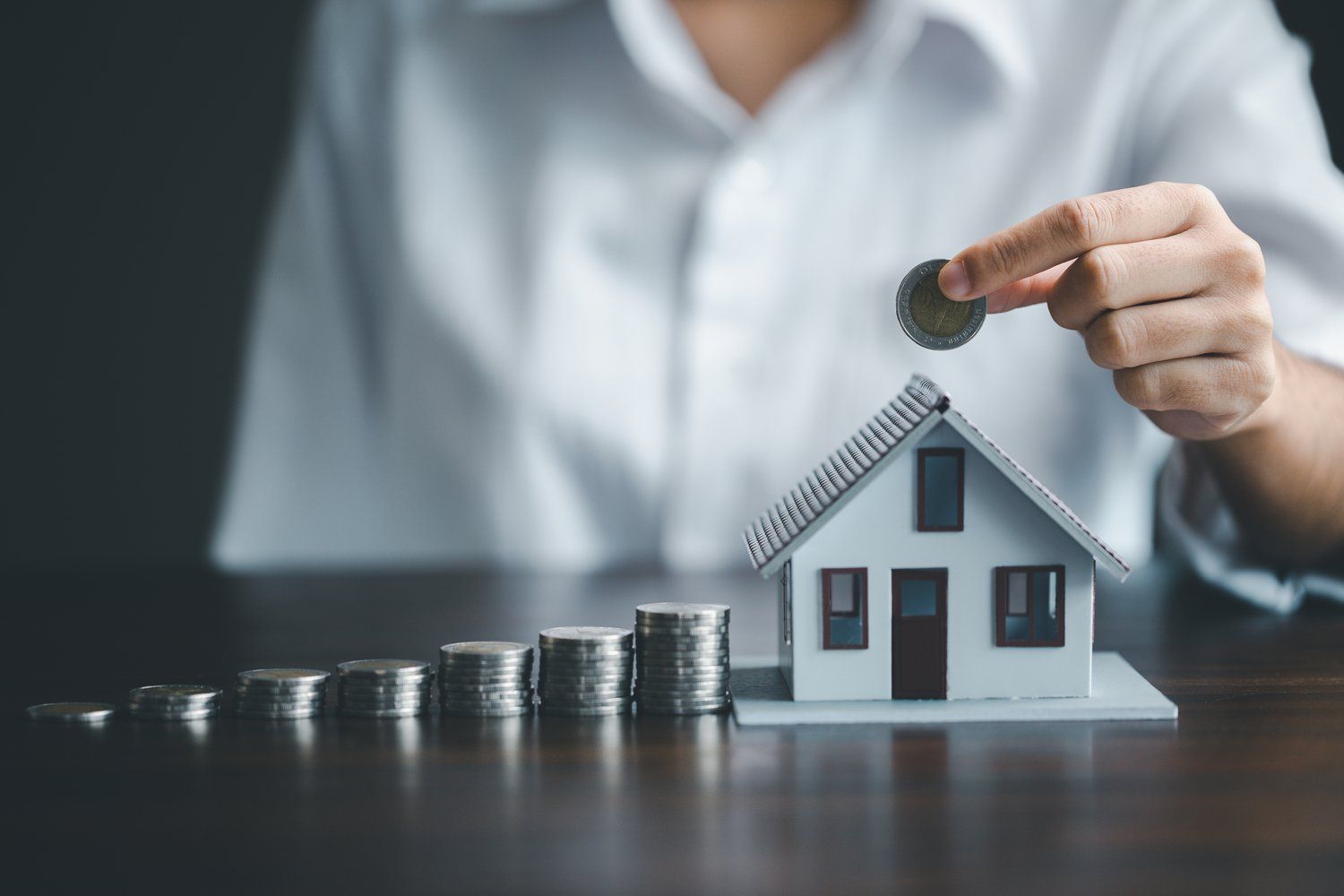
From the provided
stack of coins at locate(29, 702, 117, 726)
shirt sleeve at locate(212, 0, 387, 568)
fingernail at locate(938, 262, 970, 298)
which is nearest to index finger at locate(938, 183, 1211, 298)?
fingernail at locate(938, 262, 970, 298)

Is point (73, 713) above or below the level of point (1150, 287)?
below

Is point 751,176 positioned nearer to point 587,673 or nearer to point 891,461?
point 891,461

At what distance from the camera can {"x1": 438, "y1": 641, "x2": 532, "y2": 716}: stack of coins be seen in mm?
1122

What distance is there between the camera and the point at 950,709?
1.09 metres

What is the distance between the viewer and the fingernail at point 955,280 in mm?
1159

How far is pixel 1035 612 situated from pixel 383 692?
606mm

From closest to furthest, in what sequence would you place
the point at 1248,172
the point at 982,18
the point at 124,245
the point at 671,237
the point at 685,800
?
the point at 685,800 < the point at 1248,172 < the point at 982,18 < the point at 671,237 < the point at 124,245

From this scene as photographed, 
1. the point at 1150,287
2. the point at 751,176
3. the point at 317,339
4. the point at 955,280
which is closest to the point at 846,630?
the point at 955,280

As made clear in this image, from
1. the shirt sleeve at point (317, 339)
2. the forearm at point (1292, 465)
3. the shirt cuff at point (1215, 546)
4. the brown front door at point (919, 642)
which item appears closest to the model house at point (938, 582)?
the brown front door at point (919, 642)

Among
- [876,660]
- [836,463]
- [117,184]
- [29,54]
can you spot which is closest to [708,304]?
[836,463]

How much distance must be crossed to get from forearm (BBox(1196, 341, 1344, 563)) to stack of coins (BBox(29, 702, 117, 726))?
1.36 metres

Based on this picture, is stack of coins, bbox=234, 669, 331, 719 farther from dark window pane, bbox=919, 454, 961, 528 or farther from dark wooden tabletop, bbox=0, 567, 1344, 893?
dark window pane, bbox=919, 454, 961, 528

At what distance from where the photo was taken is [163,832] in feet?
2.65

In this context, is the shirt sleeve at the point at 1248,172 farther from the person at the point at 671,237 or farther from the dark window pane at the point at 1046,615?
the dark window pane at the point at 1046,615
